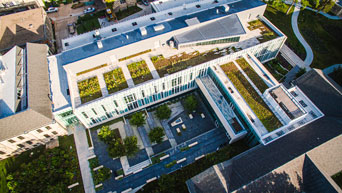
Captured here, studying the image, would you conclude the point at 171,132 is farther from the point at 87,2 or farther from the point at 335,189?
the point at 87,2

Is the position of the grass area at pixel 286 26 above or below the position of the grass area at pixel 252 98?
above

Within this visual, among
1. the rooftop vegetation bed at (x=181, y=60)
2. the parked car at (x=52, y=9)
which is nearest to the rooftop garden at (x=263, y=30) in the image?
the rooftop vegetation bed at (x=181, y=60)

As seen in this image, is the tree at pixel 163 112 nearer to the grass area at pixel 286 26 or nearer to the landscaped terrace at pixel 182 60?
the landscaped terrace at pixel 182 60

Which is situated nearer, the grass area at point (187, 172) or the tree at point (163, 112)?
the grass area at point (187, 172)

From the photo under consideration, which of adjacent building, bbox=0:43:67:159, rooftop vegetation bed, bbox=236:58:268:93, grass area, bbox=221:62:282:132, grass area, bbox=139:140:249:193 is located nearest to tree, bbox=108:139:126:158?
grass area, bbox=139:140:249:193

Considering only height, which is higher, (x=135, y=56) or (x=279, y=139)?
(x=135, y=56)

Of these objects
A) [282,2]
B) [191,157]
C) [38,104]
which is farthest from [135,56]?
[282,2]
